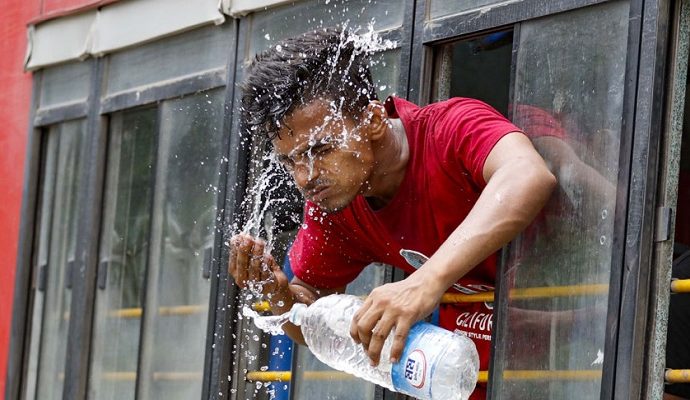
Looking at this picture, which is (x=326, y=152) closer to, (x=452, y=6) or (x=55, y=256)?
(x=452, y=6)

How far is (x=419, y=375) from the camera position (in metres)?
4.36

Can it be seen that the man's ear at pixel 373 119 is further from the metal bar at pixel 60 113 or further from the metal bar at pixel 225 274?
the metal bar at pixel 60 113

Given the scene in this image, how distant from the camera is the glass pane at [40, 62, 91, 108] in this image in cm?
798

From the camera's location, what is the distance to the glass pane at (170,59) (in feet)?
22.8

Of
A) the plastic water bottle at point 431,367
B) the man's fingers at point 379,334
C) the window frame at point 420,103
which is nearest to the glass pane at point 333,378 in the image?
the window frame at point 420,103

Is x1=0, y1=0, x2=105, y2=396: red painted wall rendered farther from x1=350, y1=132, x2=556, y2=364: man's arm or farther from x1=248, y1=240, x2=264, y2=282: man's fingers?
x1=350, y1=132, x2=556, y2=364: man's arm

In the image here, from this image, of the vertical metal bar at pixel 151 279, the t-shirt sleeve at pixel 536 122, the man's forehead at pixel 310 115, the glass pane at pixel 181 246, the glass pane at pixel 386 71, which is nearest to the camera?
the man's forehead at pixel 310 115

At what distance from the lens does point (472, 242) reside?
432 centimetres

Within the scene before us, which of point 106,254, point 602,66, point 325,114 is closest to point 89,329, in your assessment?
point 106,254

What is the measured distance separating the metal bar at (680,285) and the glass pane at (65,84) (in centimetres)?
421

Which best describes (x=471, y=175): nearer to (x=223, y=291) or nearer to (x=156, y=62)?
(x=223, y=291)

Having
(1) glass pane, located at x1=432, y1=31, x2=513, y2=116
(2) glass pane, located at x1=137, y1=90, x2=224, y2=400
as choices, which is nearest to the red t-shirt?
(2) glass pane, located at x1=137, y1=90, x2=224, y2=400

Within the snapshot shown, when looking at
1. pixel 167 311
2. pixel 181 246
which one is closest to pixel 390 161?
pixel 181 246

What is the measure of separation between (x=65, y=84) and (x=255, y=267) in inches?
135
